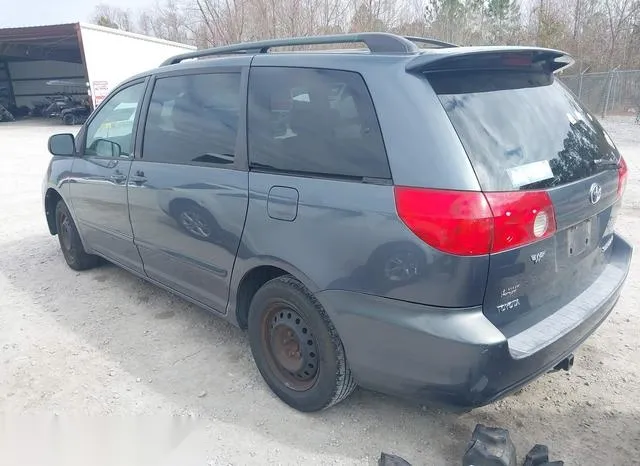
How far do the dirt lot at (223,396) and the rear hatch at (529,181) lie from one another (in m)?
0.72

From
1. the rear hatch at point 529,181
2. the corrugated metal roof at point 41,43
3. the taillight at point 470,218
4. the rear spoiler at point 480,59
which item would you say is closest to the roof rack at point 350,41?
the rear spoiler at point 480,59

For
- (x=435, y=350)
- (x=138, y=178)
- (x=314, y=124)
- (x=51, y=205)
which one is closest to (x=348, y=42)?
(x=314, y=124)

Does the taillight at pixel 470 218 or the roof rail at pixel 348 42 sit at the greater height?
the roof rail at pixel 348 42

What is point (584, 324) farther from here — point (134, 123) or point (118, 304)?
point (118, 304)

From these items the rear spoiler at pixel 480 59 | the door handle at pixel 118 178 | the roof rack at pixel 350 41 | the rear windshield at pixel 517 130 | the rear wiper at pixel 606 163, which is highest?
the roof rack at pixel 350 41

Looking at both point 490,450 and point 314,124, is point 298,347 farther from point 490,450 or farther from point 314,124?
point 314,124

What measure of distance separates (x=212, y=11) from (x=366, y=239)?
30.5 metres

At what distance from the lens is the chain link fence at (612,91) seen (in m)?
20.7

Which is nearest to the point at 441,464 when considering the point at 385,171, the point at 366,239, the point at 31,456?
the point at 366,239

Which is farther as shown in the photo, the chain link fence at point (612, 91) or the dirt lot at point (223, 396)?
the chain link fence at point (612, 91)

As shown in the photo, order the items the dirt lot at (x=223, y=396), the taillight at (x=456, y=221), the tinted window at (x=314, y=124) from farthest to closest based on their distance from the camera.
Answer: the dirt lot at (x=223, y=396)
the tinted window at (x=314, y=124)
the taillight at (x=456, y=221)

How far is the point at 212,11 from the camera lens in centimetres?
2891

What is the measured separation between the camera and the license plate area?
2.32 m

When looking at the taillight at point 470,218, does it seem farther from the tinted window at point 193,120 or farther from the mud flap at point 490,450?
the tinted window at point 193,120
